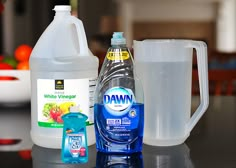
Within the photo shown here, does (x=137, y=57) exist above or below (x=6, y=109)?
above

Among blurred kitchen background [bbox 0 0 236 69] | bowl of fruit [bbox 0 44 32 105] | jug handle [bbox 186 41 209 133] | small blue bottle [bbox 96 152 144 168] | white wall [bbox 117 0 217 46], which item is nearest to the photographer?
small blue bottle [bbox 96 152 144 168]

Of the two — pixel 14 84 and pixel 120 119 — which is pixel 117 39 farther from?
pixel 14 84

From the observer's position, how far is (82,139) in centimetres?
63

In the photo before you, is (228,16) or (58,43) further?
(228,16)

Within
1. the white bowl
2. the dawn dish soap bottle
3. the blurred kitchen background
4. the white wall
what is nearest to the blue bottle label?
the dawn dish soap bottle

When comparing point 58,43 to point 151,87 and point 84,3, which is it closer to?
point 151,87

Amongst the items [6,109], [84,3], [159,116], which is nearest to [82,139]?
[159,116]

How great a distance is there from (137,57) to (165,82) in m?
0.06

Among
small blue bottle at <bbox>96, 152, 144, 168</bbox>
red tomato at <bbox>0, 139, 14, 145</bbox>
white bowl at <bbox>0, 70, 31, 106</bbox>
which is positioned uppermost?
white bowl at <bbox>0, 70, 31, 106</bbox>

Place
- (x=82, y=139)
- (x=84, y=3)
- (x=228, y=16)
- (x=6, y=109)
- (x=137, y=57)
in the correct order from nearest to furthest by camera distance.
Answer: (x=82, y=139), (x=137, y=57), (x=6, y=109), (x=84, y=3), (x=228, y=16)

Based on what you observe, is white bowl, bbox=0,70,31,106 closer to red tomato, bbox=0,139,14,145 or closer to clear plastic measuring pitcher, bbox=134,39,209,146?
red tomato, bbox=0,139,14,145

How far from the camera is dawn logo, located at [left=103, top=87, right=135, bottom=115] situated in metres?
0.65

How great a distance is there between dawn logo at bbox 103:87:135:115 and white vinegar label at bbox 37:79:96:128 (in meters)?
0.05

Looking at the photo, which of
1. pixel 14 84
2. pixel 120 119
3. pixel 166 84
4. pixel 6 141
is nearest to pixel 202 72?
pixel 166 84
